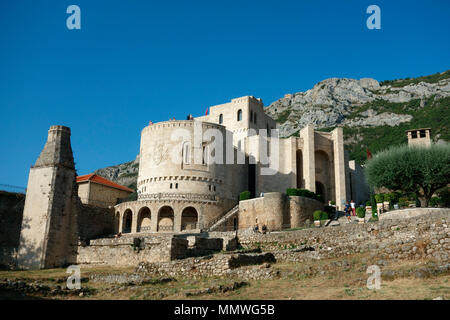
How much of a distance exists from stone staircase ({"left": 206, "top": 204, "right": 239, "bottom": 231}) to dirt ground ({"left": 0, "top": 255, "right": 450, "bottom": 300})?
20.6m

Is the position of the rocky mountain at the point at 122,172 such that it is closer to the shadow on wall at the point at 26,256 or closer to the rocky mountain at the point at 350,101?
the rocky mountain at the point at 350,101

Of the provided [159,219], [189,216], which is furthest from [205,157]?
[159,219]

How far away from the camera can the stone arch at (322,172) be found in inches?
2053

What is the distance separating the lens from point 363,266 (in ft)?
58.9

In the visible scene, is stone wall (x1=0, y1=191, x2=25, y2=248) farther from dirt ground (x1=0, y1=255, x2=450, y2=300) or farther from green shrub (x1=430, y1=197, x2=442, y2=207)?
green shrub (x1=430, y1=197, x2=442, y2=207)

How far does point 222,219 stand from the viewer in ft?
139

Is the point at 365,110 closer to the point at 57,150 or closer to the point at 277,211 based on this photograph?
the point at 277,211

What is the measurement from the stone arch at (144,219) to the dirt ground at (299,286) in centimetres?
2408

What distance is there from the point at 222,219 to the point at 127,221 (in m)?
11.2

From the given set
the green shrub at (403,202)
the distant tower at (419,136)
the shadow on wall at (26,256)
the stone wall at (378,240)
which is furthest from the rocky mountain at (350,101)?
the shadow on wall at (26,256)

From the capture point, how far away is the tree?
113ft

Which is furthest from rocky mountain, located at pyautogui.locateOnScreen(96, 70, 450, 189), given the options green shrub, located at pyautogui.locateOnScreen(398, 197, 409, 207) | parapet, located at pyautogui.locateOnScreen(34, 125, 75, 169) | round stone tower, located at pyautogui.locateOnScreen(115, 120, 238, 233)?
parapet, located at pyautogui.locateOnScreen(34, 125, 75, 169)
